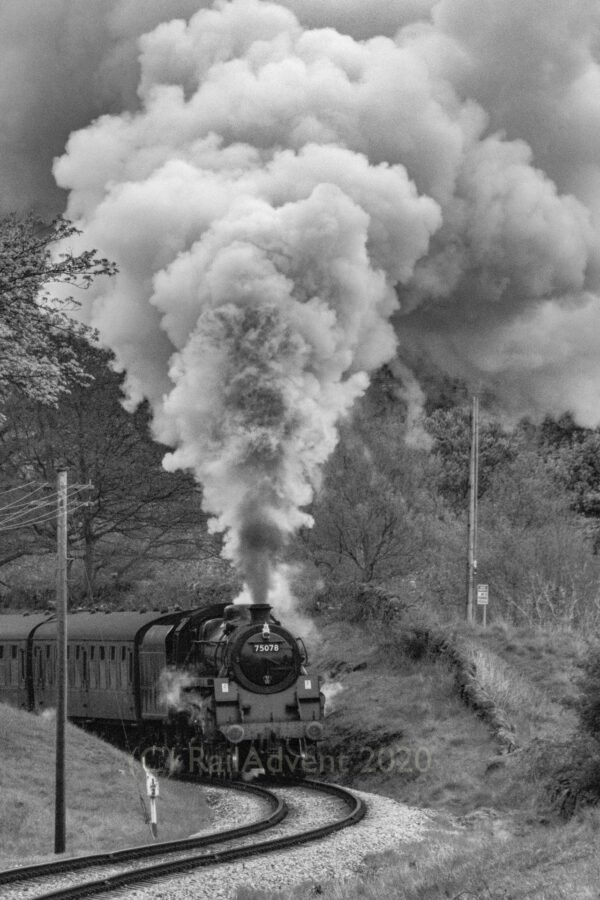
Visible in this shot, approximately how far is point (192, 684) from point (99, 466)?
18.1 meters

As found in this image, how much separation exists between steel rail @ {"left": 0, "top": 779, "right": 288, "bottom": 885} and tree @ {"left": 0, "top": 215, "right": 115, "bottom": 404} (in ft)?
25.8

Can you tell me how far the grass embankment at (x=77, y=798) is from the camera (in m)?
16.6

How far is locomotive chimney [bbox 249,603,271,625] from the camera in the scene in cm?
2084

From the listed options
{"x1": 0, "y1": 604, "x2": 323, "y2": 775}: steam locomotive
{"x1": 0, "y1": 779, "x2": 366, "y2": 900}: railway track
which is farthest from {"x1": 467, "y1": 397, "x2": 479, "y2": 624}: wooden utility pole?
{"x1": 0, "y1": 779, "x2": 366, "y2": 900}: railway track

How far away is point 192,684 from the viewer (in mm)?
21594

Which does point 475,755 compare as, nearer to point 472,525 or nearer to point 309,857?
point 309,857

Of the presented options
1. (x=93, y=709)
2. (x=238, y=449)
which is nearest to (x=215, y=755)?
(x=93, y=709)

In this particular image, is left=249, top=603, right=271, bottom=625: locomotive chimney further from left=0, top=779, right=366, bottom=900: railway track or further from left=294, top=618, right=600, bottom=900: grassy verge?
left=294, top=618, right=600, bottom=900: grassy verge

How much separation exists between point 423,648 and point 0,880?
627 inches

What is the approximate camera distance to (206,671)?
2152 cm

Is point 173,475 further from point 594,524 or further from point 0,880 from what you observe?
point 0,880

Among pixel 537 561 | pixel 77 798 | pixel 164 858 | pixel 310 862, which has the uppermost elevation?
pixel 537 561

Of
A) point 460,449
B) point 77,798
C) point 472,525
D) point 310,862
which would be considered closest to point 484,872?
point 310,862

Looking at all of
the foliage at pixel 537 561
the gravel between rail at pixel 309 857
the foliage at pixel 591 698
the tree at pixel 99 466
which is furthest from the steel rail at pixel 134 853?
the tree at pixel 99 466
